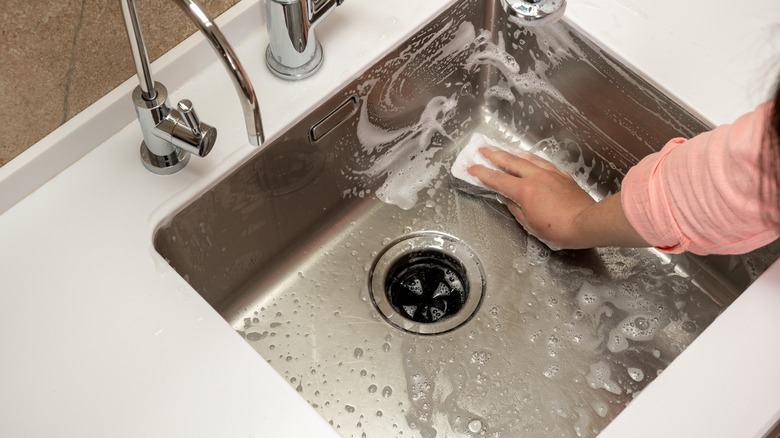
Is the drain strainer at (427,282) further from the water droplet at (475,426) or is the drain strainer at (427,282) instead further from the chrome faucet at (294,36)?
the chrome faucet at (294,36)

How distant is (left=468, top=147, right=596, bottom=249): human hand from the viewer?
3.09 ft

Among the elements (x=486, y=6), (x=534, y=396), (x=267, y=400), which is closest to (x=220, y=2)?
(x=486, y=6)

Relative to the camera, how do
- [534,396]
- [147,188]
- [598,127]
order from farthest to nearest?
[598,127] < [534,396] < [147,188]

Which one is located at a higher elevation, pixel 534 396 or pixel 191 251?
pixel 191 251

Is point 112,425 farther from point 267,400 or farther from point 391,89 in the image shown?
point 391,89

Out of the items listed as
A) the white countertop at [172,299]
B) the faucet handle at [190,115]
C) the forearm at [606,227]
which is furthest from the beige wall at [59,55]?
the forearm at [606,227]

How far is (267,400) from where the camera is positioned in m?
0.70

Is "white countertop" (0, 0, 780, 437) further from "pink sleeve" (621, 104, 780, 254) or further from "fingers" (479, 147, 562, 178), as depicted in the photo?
"fingers" (479, 147, 562, 178)

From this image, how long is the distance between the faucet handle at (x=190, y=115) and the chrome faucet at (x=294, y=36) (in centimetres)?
15

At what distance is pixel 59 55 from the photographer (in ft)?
2.47

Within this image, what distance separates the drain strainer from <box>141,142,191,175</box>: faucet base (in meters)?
0.29

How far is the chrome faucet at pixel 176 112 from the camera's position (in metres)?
0.64

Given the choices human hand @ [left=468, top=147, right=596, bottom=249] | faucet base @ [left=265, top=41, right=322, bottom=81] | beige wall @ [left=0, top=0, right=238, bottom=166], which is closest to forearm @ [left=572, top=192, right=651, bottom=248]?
human hand @ [left=468, top=147, right=596, bottom=249]

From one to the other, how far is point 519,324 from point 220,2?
0.49m
